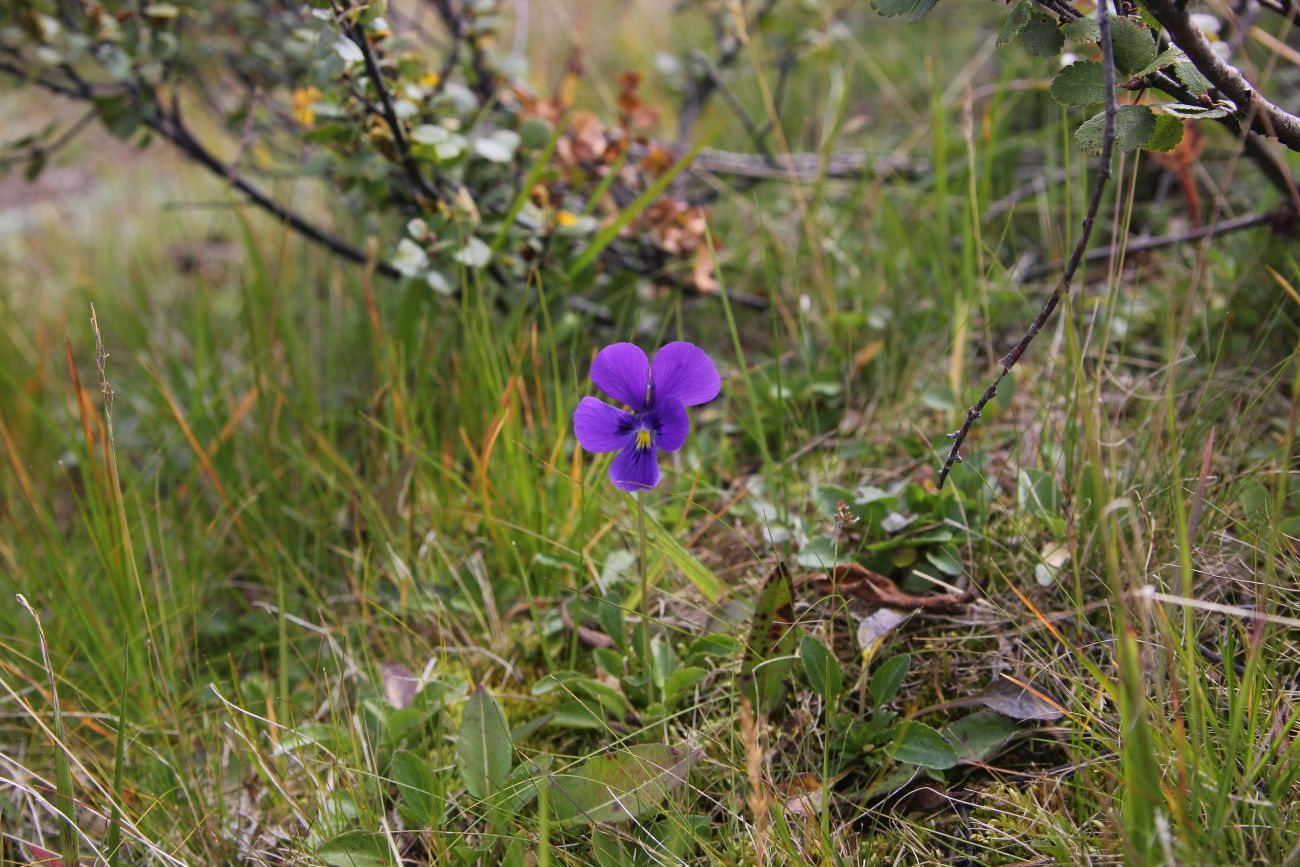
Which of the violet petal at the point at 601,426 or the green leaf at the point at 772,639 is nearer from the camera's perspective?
the violet petal at the point at 601,426

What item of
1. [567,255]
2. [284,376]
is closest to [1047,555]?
[567,255]

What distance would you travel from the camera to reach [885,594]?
1383 millimetres

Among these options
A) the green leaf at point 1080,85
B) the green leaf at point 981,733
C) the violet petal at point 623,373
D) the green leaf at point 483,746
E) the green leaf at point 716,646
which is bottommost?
the green leaf at point 483,746

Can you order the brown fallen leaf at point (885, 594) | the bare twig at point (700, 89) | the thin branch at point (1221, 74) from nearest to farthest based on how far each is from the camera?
the thin branch at point (1221, 74) → the brown fallen leaf at point (885, 594) → the bare twig at point (700, 89)

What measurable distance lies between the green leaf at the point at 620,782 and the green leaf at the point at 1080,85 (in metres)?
0.93

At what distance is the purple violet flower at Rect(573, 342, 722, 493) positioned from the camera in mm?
1133

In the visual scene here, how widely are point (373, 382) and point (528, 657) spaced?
3.29ft

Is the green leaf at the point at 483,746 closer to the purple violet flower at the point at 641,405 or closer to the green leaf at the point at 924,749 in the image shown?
the purple violet flower at the point at 641,405

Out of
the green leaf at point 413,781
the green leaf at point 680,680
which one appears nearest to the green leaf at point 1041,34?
the green leaf at point 680,680

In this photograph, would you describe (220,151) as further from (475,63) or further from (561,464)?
(561,464)

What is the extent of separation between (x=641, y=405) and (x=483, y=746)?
50 cm

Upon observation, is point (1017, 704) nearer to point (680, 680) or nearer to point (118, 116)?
point (680, 680)

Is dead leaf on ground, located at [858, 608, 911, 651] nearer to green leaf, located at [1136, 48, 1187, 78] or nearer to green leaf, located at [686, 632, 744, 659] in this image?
green leaf, located at [686, 632, 744, 659]

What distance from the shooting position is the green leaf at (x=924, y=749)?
1.16 m
